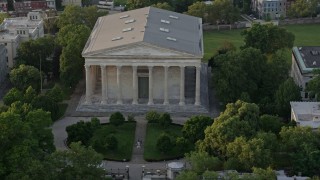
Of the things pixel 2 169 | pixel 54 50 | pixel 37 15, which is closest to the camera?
pixel 2 169

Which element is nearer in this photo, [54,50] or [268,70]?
[268,70]

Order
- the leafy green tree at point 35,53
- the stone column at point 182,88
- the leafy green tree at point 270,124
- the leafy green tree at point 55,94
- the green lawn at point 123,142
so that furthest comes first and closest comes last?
1. the leafy green tree at point 35,53
2. the stone column at point 182,88
3. the leafy green tree at point 55,94
4. the leafy green tree at point 270,124
5. the green lawn at point 123,142

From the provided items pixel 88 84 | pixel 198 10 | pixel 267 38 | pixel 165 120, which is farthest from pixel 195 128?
pixel 198 10

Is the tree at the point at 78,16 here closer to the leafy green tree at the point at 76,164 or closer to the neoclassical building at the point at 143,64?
the neoclassical building at the point at 143,64

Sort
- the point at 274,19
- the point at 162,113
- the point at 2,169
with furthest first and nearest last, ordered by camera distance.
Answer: the point at 274,19 → the point at 162,113 → the point at 2,169

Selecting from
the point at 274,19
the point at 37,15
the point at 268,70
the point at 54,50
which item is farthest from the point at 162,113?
the point at 274,19

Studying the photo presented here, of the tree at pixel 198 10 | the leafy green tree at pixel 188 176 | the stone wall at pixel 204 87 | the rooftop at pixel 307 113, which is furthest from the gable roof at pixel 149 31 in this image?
the tree at pixel 198 10

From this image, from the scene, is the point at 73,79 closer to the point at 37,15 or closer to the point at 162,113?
the point at 162,113
